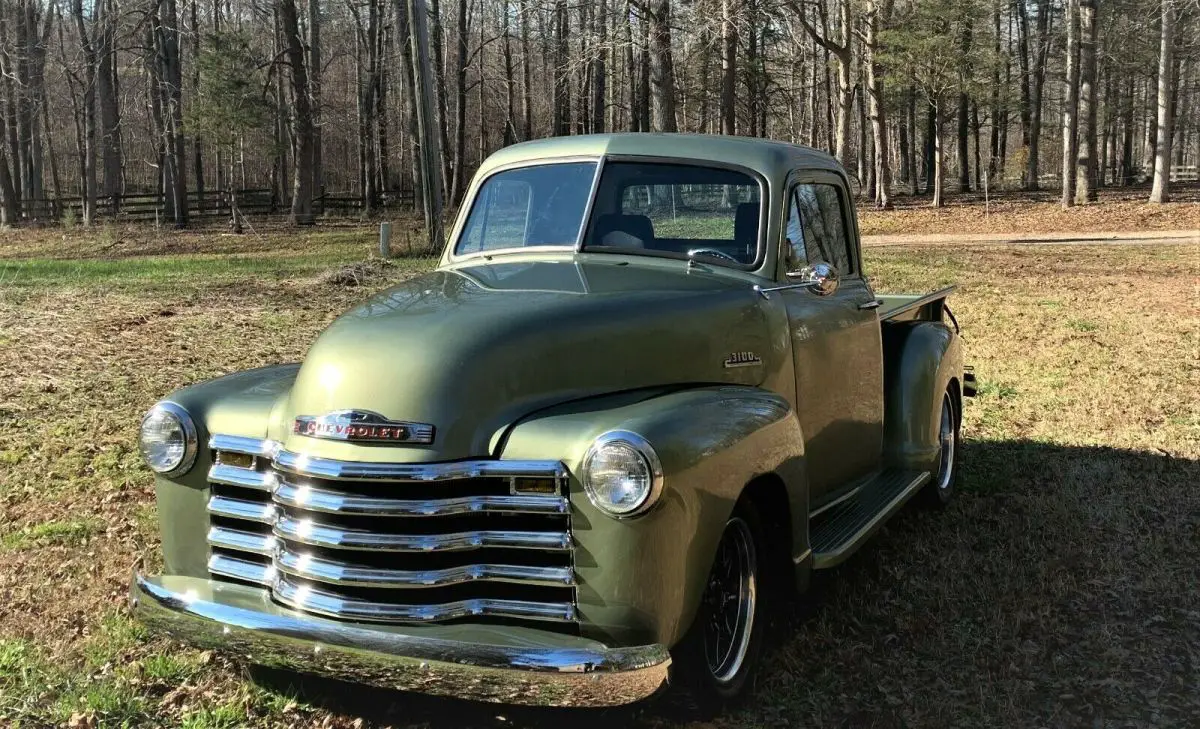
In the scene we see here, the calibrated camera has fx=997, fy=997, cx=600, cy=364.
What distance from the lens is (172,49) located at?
3431 centimetres

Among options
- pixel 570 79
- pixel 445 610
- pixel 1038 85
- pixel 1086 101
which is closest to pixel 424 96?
pixel 445 610

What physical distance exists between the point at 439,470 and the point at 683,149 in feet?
6.94

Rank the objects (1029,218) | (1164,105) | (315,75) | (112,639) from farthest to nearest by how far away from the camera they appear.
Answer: (315,75)
(1029,218)
(1164,105)
(112,639)

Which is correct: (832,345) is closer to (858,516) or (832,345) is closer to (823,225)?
(823,225)

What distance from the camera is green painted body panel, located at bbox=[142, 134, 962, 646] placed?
2.86m

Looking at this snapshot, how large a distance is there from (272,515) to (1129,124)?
53586mm

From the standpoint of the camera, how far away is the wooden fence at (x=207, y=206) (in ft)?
120

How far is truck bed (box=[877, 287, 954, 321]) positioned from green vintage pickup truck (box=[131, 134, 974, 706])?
1.42 meters

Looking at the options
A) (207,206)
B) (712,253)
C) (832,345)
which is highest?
(207,206)

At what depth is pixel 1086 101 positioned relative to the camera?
98.2ft

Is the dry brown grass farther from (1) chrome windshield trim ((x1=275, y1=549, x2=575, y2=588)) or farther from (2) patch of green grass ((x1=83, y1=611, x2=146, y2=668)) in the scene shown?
(1) chrome windshield trim ((x1=275, y1=549, x2=575, y2=588))

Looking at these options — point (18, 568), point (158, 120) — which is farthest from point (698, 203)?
point (158, 120)

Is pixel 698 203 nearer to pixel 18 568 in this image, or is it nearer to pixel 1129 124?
pixel 18 568

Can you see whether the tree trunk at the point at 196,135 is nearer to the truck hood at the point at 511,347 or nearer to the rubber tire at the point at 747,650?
the truck hood at the point at 511,347
